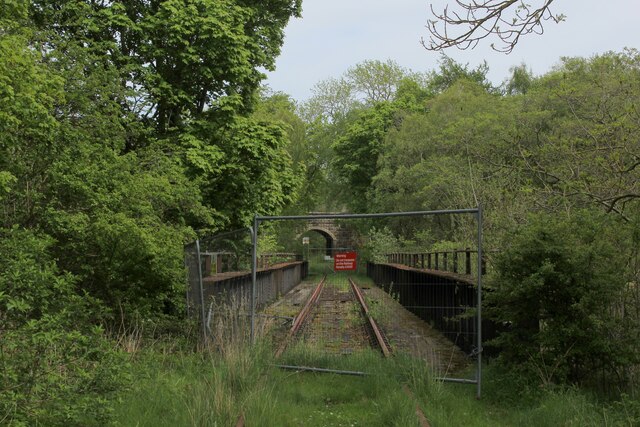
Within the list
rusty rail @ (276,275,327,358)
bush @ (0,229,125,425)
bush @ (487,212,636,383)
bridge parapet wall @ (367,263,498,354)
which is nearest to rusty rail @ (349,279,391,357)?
bridge parapet wall @ (367,263,498,354)

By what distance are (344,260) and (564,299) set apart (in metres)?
3.00

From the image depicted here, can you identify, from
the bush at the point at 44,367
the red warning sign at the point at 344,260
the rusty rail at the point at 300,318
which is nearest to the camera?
the bush at the point at 44,367

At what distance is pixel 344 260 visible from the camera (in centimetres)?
826

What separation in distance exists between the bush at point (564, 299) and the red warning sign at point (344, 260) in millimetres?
2065

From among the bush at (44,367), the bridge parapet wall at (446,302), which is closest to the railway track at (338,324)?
the bridge parapet wall at (446,302)

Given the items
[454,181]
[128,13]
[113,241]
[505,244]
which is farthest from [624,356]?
[454,181]

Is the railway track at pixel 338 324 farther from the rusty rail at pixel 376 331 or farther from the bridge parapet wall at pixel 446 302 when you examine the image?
the bridge parapet wall at pixel 446 302

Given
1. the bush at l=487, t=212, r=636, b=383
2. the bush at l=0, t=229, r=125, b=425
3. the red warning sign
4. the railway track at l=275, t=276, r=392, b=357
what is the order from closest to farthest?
the bush at l=0, t=229, r=125, b=425 < the bush at l=487, t=212, r=636, b=383 < the red warning sign < the railway track at l=275, t=276, r=392, b=357

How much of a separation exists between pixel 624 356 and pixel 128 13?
633 inches

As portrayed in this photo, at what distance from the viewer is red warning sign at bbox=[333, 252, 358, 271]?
27.0 ft

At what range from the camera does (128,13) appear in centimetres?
1703

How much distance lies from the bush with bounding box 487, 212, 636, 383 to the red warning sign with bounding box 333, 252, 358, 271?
206cm

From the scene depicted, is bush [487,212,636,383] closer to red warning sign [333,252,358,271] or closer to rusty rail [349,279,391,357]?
rusty rail [349,279,391,357]

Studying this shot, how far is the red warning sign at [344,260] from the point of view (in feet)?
27.0
